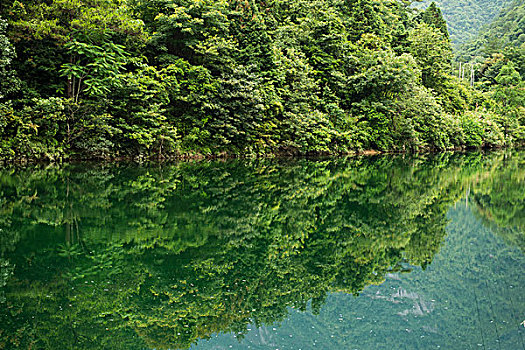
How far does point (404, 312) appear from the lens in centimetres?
527

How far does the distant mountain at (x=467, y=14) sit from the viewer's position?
115 metres

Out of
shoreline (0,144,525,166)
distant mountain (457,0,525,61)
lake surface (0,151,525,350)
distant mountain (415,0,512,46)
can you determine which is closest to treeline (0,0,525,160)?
shoreline (0,144,525,166)

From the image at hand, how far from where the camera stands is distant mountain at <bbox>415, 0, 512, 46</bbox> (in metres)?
115

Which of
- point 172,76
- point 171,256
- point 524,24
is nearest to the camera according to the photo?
point 171,256

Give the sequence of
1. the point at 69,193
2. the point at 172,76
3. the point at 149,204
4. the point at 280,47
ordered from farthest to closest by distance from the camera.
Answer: the point at 280,47
the point at 172,76
the point at 69,193
the point at 149,204

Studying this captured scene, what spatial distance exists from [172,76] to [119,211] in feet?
50.0

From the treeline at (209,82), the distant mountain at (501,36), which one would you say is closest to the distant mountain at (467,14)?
the distant mountain at (501,36)

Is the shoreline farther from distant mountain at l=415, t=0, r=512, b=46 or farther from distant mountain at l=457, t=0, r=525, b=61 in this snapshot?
distant mountain at l=415, t=0, r=512, b=46

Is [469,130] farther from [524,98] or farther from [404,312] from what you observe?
[404,312]

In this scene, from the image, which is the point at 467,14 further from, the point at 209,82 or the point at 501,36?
the point at 209,82

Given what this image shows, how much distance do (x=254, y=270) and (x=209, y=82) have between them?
66.3 feet

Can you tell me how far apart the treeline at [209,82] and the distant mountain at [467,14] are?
83.9m

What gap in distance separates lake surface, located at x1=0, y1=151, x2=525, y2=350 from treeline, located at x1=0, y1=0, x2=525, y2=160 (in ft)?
30.6

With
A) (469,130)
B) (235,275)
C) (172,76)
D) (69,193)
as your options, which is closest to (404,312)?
(235,275)
